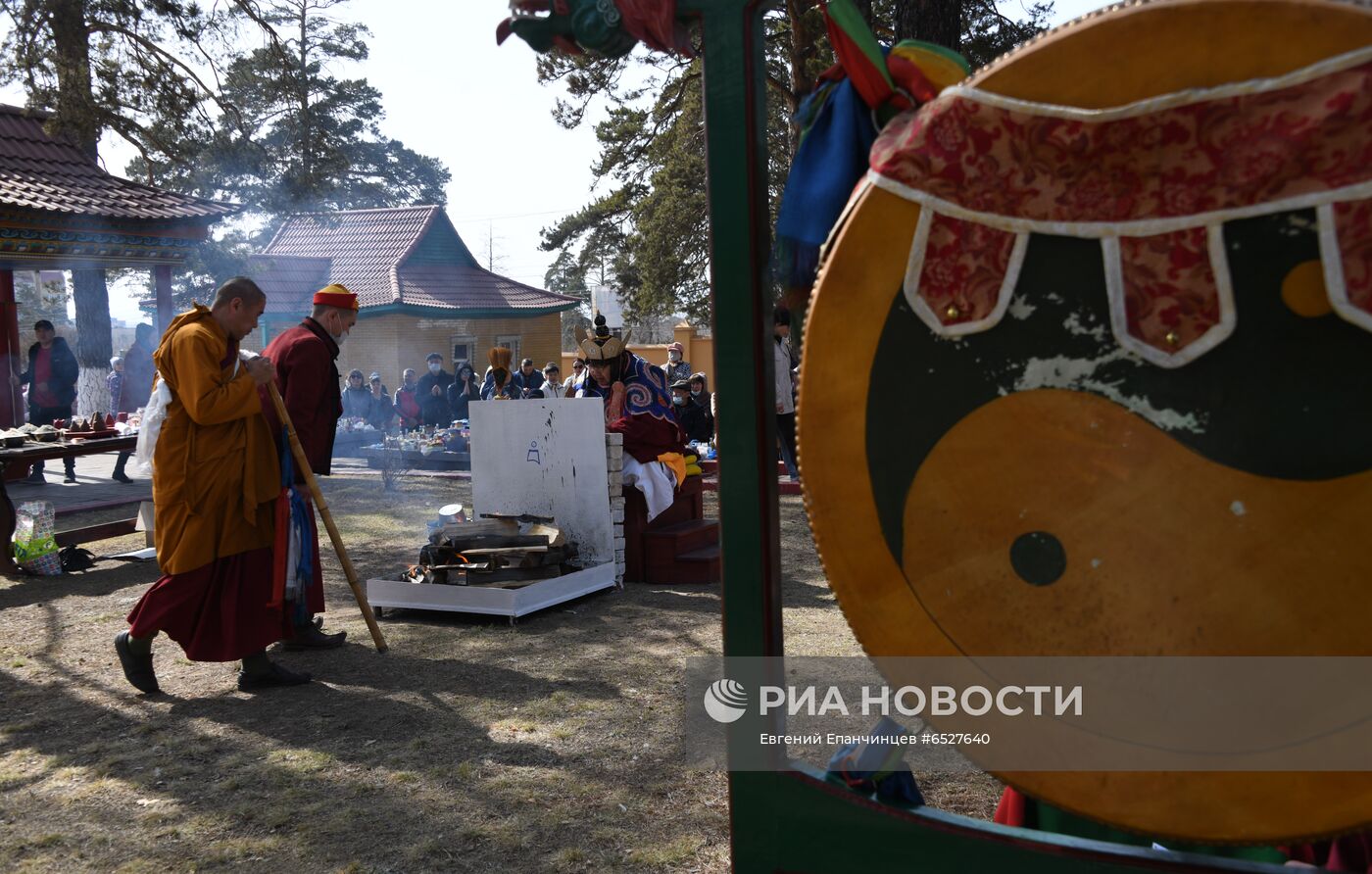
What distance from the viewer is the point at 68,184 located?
12023 millimetres

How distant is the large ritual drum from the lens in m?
1.50

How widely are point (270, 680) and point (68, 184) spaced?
9591 mm

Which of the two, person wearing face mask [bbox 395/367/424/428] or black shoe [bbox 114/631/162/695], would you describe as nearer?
black shoe [bbox 114/631/162/695]

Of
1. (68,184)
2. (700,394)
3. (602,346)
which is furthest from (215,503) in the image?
(68,184)

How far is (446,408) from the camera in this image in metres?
16.2

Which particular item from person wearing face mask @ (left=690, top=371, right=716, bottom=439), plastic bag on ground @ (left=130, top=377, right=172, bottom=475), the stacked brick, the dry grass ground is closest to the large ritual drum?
the dry grass ground

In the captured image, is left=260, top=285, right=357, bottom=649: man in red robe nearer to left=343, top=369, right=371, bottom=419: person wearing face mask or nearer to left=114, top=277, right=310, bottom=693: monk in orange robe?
left=114, top=277, right=310, bottom=693: monk in orange robe

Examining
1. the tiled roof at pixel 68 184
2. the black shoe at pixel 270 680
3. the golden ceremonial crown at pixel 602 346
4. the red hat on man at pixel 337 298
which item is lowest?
the black shoe at pixel 270 680

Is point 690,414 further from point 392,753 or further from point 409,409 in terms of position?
point 392,753

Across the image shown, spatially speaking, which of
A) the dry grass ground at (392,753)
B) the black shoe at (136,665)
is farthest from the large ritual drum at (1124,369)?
the black shoe at (136,665)

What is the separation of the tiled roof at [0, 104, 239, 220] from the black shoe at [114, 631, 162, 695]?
8007mm

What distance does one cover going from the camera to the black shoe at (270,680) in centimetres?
481

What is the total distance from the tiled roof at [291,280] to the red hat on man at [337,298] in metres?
19.1

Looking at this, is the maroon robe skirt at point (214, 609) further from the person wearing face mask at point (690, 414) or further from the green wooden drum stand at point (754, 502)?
the person wearing face mask at point (690, 414)
